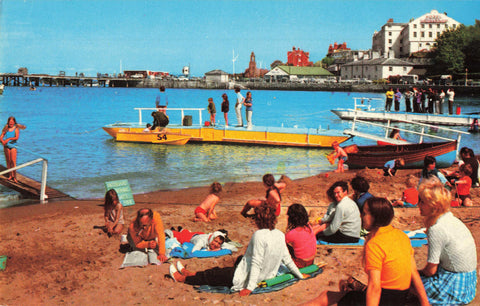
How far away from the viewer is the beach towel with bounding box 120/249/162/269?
6.31m

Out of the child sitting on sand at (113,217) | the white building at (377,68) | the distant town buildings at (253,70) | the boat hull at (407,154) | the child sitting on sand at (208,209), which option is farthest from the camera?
the distant town buildings at (253,70)

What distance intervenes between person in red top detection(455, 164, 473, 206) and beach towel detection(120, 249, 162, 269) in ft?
20.6

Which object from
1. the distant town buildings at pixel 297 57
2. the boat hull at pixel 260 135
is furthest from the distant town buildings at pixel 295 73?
the boat hull at pixel 260 135

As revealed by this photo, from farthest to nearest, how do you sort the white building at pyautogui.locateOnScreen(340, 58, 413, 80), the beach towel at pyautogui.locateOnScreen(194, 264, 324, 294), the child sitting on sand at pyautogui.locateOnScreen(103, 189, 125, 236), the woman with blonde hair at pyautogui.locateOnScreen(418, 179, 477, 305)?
1. the white building at pyautogui.locateOnScreen(340, 58, 413, 80)
2. the child sitting on sand at pyautogui.locateOnScreen(103, 189, 125, 236)
3. the beach towel at pyautogui.locateOnScreen(194, 264, 324, 294)
4. the woman with blonde hair at pyautogui.locateOnScreen(418, 179, 477, 305)

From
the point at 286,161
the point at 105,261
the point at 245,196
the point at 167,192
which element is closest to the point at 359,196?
the point at 105,261

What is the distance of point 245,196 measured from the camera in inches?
476

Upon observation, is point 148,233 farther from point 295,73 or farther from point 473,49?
point 295,73

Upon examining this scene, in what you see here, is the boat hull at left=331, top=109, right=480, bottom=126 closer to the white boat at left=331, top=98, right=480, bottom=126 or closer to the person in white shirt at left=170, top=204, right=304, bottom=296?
the white boat at left=331, top=98, right=480, bottom=126

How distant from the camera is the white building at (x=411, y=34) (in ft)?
341

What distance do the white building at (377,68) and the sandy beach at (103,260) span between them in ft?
346

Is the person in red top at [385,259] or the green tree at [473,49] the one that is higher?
the green tree at [473,49]

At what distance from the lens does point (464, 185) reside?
30.4 ft

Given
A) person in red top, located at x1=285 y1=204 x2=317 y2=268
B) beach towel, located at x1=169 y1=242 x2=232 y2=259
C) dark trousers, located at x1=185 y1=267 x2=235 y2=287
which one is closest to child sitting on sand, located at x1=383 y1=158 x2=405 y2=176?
beach towel, located at x1=169 y1=242 x2=232 y2=259

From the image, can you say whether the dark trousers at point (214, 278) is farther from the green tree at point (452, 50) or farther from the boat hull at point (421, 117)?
the green tree at point (452, 50)
